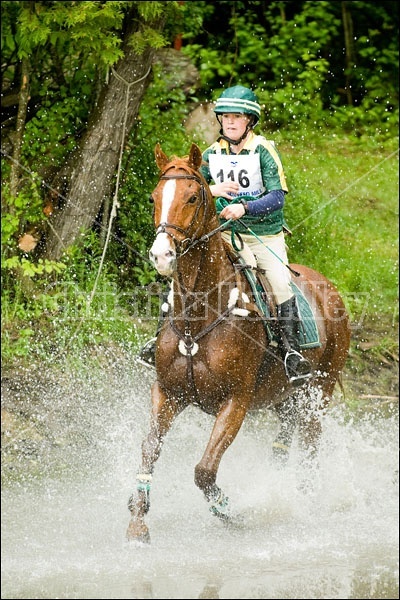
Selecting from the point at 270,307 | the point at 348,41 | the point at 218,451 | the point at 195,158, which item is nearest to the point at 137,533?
the point at 218,451

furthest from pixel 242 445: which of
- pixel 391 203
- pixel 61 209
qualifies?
pixel 391 203

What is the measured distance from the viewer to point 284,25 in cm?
1772

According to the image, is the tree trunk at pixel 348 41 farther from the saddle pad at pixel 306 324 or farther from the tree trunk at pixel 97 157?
the saddle pad at pixel 306 324

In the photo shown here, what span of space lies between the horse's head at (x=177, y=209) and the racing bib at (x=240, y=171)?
0.62 metres

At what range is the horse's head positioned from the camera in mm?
7324

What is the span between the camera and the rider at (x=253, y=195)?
8391 mm

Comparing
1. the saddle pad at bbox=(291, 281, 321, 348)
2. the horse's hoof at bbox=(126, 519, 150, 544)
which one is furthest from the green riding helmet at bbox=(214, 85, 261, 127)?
the horse's hoof at bbox=(126, 519, 150, 544)

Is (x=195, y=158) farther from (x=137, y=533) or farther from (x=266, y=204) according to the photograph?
(x=137, y=533)

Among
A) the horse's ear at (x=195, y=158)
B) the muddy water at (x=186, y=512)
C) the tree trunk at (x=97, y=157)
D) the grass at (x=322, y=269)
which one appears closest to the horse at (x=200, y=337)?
the horse's ear at (x=195, y=158)

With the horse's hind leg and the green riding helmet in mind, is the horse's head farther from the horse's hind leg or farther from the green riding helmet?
the horse's hind leg

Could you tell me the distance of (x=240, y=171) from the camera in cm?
852

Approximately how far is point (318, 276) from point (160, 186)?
3.07 m

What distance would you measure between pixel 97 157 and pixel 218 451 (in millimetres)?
4793

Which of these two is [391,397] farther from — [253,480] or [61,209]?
[61,209]
